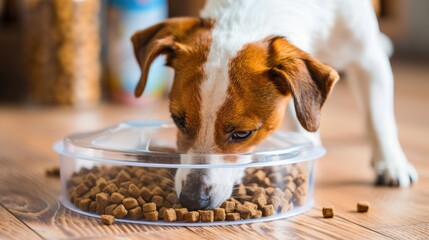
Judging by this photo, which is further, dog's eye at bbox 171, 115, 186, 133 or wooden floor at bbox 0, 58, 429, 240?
dog's eye at bbox 171, 115, 186, 133

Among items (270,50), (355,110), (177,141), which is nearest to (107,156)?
(177,141)

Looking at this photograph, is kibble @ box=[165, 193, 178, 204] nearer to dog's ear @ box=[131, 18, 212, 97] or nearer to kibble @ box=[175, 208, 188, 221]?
kibble @ box=[175, 208, 188, 221]

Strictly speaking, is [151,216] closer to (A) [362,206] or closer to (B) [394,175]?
(A) [362,206]

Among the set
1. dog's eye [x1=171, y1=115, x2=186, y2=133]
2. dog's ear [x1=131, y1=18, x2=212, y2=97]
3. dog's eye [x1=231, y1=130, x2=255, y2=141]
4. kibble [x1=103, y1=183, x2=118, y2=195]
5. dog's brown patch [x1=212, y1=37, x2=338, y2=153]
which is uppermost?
dog's ear [x1=131, y1=18, x2=212, y2=97]

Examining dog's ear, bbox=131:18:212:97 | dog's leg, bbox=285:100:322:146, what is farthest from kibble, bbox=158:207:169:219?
dog's leg, bbox=285:100:322:146

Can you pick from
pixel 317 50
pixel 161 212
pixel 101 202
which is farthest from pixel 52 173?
pixel 317 50

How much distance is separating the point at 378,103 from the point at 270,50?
0.58m

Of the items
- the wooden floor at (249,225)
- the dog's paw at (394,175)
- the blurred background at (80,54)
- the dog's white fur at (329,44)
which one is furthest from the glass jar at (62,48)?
the dog's paw at (394,175)

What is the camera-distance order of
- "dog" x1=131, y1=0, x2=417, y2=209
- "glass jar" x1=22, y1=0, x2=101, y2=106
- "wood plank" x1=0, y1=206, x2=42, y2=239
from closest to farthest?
"wood plank" x1=0, y1=206, x2=42, y2=239
"dog" x1=131, y1=0, x2=417, y2=209
"glass jar" x1=22, y1=0, x2=101, y2=106

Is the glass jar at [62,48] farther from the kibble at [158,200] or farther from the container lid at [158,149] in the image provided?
the kibble at [158,200]

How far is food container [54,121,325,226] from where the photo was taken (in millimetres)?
1906

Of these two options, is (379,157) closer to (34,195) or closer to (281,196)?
(281,196)

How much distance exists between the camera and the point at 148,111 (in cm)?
380

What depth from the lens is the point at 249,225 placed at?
1917 millimetres
